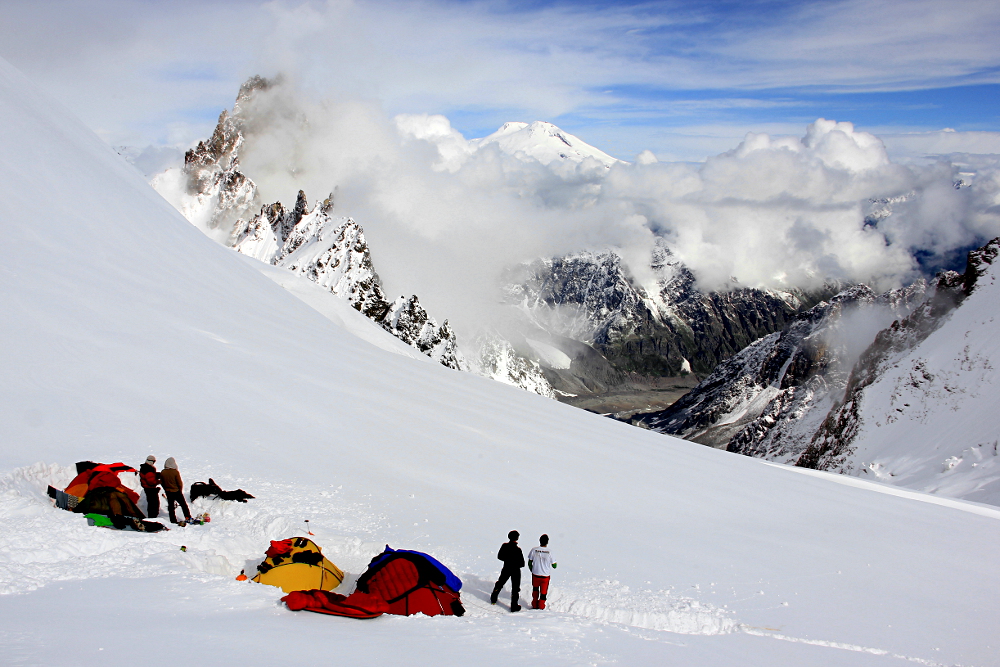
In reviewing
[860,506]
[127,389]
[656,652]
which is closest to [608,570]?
[656,652]

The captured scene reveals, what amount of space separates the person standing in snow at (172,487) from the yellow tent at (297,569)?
6.34ft

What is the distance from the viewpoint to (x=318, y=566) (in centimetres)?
913

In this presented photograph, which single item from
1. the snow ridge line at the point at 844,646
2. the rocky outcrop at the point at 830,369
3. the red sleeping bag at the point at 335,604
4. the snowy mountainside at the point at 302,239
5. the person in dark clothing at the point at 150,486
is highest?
the snowy mountainside at the point at 302,239

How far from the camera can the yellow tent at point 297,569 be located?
29.0ft

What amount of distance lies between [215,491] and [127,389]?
467cm

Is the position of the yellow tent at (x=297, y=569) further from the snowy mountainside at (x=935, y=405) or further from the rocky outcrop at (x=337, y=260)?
the rocky outcrop at (x=337, y=260)

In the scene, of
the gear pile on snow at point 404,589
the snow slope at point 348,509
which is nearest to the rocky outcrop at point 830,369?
the snow slope at point 348,509

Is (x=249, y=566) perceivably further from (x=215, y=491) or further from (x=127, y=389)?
(x=127, y=389)

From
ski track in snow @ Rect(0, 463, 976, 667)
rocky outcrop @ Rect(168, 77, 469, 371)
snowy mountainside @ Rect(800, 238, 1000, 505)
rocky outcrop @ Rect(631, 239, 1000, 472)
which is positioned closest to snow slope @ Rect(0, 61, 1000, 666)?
ski track in snow @ Rect(0, 463, 976, 667)

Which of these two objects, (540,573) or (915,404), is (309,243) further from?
(540,573)

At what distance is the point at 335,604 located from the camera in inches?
323

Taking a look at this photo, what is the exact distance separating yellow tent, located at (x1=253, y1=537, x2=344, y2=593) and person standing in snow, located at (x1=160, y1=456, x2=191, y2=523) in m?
1.93

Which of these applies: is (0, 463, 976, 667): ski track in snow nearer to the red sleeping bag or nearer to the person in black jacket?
the person in black jacket

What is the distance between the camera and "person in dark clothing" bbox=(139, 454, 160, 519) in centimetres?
1011
